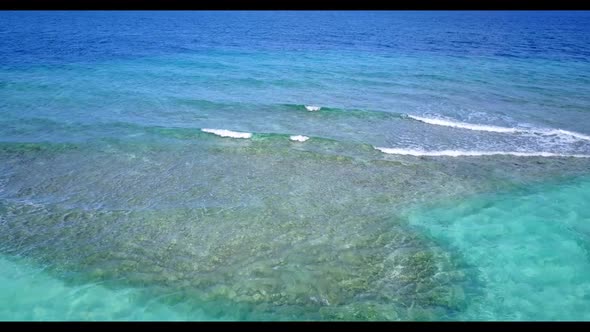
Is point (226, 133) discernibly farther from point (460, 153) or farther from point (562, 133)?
point (562, 133)

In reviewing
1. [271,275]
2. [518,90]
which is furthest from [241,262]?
[518,90]

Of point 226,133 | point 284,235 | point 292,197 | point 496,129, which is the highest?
point 496,129

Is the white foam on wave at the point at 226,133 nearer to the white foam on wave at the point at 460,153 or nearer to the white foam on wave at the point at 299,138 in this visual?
the white foam on wave at the point at 299,138

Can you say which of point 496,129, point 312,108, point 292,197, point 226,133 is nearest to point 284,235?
point 292,197

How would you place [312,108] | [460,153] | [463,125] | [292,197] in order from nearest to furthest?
[292,197] < [460,153] < [463,125] < [312,108]

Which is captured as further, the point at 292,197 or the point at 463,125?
the point at 463,125

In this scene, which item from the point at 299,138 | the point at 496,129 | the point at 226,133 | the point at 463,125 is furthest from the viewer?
the point at 463,125

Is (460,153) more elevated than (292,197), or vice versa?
(460,153)

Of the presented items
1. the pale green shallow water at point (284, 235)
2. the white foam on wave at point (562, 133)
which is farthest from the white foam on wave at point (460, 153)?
the white foam on wave at point (562, 133)

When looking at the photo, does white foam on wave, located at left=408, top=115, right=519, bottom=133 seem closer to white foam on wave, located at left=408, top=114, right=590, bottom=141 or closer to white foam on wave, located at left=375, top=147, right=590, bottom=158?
white foam on wave, located at left=408, top=114, right=590, bottom=141
